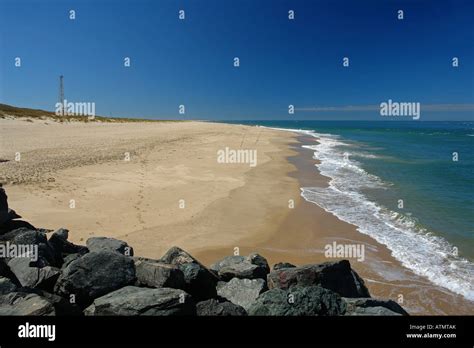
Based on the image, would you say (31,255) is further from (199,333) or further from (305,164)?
(305,164)

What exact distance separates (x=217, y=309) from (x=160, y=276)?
1.13 metres

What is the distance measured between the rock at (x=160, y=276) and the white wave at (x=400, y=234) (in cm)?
749

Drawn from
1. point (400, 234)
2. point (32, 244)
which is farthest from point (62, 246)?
point (400, 234)

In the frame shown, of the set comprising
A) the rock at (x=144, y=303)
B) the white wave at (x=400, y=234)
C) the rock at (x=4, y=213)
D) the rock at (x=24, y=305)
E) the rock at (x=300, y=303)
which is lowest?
the white wave at (x=400, y=234)

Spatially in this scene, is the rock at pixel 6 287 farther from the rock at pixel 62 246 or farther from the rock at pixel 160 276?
the rock at pixel 62 246

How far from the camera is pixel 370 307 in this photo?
17.4 feet

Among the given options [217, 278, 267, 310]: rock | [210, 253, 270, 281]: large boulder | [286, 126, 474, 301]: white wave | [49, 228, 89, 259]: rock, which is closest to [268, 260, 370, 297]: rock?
[217, 278, 267, 310]: rock

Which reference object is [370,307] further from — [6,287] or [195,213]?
[195,213]

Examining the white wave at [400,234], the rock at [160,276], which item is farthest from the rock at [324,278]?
the white wave at [400,234]

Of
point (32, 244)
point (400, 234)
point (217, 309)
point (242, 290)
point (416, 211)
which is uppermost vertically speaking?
point (32, 244)

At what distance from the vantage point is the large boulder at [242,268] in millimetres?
7387

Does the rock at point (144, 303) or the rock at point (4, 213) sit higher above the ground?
the rock at point (4, 213)

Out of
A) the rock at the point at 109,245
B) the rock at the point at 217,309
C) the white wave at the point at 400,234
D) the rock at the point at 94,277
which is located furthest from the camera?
the white wave at the point at 400,234

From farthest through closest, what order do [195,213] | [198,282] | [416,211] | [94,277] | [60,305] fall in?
[416,211]
[195,213]
[198,282]
[94,277]
[60,305]
